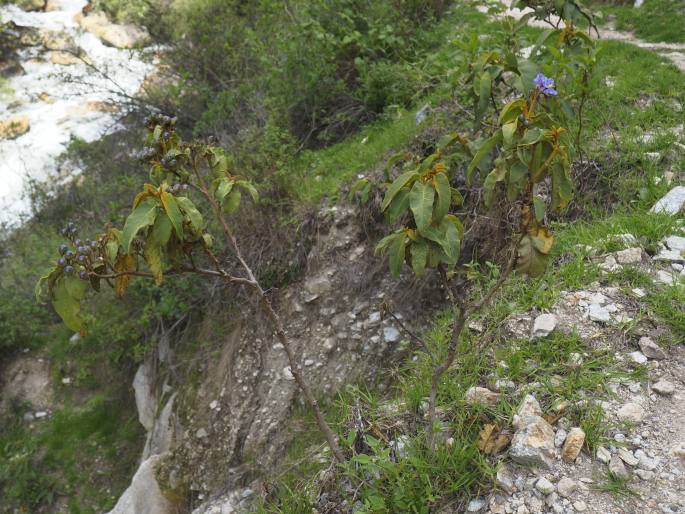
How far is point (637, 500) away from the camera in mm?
1826

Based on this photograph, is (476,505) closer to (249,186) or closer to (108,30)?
(249,186)

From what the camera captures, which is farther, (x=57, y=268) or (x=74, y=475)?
(x=74, y=475)

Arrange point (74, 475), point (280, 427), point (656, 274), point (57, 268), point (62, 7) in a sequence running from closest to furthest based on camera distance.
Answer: point (57, 268) → point (656, 274) → point (280, 427) → point (74, 475) → point (62, 7)

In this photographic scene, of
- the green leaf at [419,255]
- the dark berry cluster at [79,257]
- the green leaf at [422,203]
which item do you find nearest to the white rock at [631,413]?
the green leaf at [419,255]

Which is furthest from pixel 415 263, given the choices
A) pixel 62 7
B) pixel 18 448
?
pixel 62 7

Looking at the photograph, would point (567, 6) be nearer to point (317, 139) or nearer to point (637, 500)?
point (637, 500)

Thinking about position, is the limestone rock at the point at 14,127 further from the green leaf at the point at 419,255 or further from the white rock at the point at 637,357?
the white rock at the point at 637,357

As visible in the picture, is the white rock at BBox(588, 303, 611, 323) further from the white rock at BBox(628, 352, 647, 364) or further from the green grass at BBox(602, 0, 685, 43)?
the green grass at BBox(602, 0, 685, 43)

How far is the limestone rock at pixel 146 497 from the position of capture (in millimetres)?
3590

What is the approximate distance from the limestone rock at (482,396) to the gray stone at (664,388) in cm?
64

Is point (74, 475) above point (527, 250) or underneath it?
underneath

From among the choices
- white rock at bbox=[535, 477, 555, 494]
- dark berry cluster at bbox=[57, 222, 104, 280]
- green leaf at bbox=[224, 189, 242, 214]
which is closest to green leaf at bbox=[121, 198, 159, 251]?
dark berry cluster at bbox=[57, 222, 104, 280]

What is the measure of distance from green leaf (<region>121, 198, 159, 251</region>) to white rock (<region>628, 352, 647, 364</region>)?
6.81 ft

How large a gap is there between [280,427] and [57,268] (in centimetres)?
206
